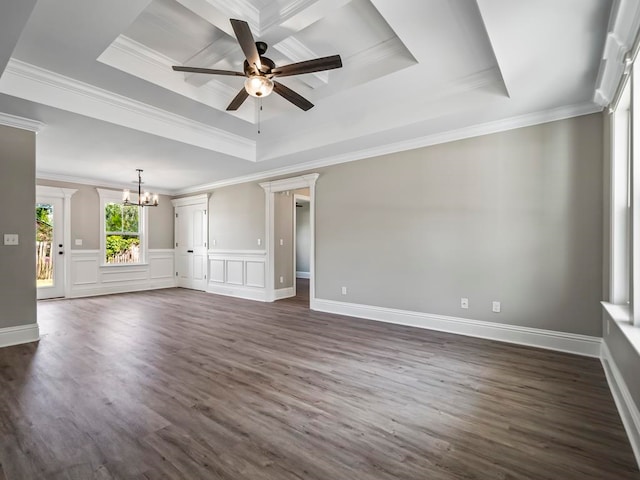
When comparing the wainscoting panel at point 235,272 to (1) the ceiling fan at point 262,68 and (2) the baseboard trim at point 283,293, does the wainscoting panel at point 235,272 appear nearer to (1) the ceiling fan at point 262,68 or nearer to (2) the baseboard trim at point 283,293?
(2) the baseboard trim at point 283,293

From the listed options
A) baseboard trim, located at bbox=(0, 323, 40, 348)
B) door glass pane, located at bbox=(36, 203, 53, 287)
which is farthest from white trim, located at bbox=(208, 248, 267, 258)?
baseboard trim, located at bbox=(0, 323, 40, 348)

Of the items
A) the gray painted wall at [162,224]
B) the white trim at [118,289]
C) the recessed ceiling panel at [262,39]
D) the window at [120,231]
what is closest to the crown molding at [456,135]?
the recessed ceiling panel at [262,39]

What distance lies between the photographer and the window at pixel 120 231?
7.10 meters

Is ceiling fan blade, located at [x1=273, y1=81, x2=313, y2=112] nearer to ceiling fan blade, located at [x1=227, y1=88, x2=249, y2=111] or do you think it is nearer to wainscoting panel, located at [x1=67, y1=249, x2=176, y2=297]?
ceiling fan blade, located at [x1=227, y1=88, x2=249, y2=111]

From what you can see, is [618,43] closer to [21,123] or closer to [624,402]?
[624,402]

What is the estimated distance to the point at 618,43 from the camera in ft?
6.74

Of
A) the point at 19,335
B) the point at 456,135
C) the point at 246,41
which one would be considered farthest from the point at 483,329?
the point at 19,335

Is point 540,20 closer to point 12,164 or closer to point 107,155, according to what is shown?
point 12,164

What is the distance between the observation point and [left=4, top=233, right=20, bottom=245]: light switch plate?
11.5 feet

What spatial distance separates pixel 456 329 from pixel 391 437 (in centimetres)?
242

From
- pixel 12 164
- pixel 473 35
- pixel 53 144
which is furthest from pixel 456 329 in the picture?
pixel 53 144

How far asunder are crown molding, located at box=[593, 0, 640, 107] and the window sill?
1.74 m

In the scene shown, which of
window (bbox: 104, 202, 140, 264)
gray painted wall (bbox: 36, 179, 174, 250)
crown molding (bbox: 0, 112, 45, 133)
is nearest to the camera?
crown molding (bbox: 0, 112, 45, 133)

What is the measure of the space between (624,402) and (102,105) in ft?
16.9
